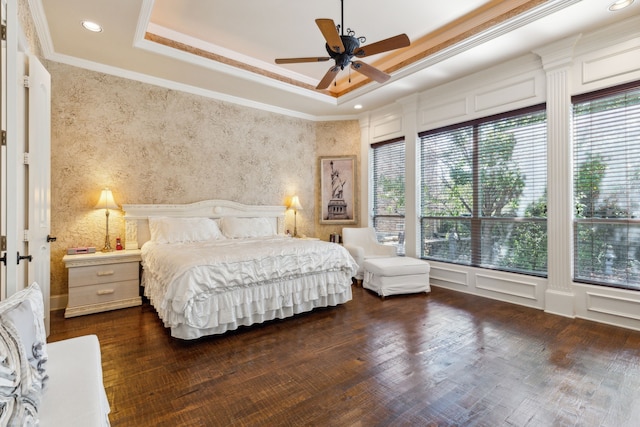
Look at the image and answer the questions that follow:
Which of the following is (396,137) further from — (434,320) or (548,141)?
Result: (434,320)

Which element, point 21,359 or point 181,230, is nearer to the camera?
point 21,359

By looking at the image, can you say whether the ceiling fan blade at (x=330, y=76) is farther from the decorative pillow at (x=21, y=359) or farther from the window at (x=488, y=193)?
the decorative pillow at (x=21, y=359)

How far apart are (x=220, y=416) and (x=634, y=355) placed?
3.16 meters

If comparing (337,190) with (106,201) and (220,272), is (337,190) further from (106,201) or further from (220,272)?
(106,201)

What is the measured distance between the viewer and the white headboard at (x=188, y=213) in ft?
12.8

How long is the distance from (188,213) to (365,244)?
2.87 m

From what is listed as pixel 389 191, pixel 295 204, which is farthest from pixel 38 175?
pixel 389 191

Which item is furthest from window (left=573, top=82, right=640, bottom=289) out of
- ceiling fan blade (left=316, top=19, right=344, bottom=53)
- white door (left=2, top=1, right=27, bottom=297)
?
white door (left=2, top=1, right=27, bottom=297)

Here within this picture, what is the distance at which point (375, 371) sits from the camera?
85.5 inches

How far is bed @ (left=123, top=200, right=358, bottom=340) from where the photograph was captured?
257 cm

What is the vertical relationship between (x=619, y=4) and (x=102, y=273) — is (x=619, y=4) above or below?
above

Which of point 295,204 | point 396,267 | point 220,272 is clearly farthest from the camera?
point 295,204

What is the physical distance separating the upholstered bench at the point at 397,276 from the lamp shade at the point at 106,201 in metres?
3.42

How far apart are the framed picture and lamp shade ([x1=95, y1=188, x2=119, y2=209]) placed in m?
3.32
